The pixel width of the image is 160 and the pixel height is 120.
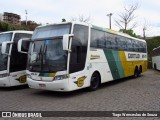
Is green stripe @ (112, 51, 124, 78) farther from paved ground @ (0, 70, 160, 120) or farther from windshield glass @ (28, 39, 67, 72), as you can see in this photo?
windshield glass @ (28, 39, 67, 72)

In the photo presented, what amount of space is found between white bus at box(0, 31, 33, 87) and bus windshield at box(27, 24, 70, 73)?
60.3 inches

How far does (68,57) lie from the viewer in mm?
9836

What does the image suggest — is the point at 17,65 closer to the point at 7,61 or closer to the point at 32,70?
the point at 7,61

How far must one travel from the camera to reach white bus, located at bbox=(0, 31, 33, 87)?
12203mm

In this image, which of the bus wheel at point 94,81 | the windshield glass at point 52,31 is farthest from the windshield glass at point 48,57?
the bus wheel at point 94,81

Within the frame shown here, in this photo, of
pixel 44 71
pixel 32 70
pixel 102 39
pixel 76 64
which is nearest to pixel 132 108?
pixel 76 64

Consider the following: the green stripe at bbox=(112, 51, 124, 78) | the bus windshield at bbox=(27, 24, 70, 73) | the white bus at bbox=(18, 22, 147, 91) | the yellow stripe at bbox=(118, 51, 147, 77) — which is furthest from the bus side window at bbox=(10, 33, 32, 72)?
the yellow stripe at bbox=(118, 51, 147, 77)

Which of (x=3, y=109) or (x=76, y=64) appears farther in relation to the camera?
(x=76, y=64)

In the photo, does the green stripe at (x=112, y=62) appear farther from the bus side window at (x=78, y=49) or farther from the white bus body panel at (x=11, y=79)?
the white bus body panel at (x=11, y=79)

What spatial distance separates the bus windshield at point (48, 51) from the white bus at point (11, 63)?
60.3 inches

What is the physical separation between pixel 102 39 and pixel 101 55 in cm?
89

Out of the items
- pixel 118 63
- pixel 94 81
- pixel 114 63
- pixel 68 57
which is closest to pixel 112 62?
pixel 114 63

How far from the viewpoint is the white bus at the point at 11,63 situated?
40.0 ft

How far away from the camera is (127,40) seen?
16.6 metres
